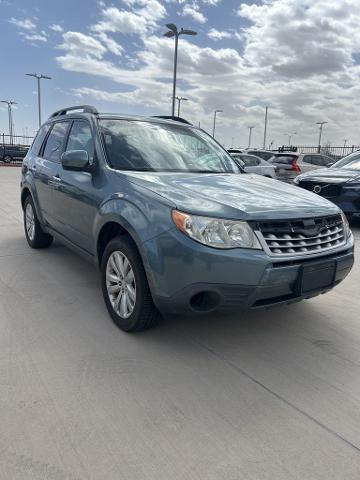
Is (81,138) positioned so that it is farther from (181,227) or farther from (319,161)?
(319,161)

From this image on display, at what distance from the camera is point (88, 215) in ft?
12.2

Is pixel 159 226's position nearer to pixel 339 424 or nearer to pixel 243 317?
pixel 243 317

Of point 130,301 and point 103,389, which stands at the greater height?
point 130,301

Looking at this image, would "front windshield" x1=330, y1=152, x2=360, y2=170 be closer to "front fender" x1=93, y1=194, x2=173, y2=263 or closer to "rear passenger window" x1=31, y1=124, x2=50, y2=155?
"rear passenger window" x1=31, y1=124, x2=50, y2=155

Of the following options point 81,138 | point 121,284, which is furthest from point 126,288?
point 81,138

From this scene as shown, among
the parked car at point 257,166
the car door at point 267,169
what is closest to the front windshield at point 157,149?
the parked car at point 257,166

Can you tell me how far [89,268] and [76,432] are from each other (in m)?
2.81

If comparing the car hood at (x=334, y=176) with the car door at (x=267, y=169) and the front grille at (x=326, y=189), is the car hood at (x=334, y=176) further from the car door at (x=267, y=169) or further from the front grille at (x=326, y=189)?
the car door at (x=267, y=169)

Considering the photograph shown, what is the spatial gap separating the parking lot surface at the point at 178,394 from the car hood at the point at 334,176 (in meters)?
4.42

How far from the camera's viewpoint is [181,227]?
8.71 ft

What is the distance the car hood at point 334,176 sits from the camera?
773 centimetres

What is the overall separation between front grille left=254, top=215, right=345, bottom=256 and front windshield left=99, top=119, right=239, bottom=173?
1.21 metres

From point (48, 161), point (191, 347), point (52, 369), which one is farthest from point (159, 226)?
point (48, 161)

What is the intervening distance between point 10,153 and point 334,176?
94.8 ft
